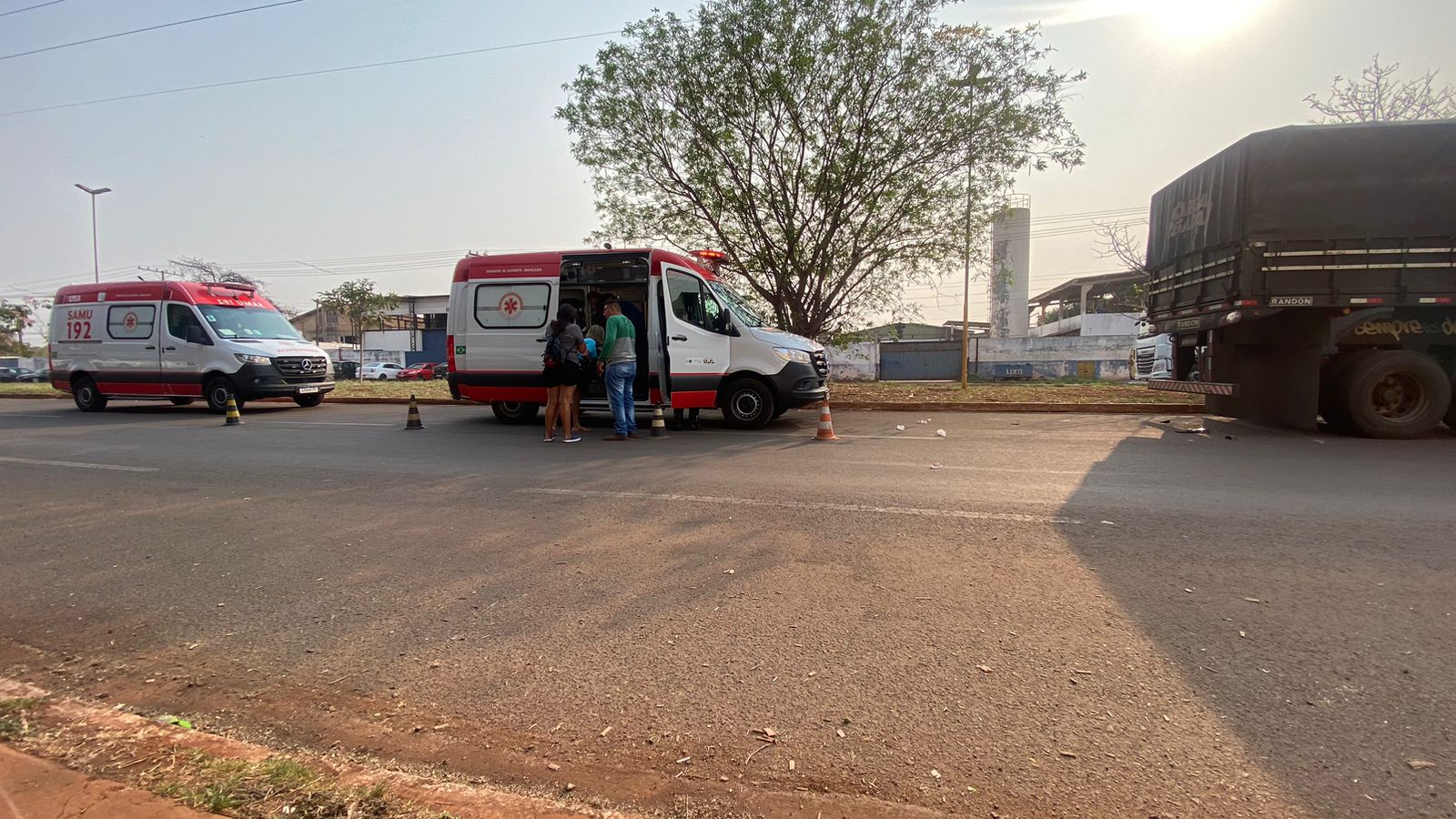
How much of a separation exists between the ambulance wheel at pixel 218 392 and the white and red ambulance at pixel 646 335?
228 inches

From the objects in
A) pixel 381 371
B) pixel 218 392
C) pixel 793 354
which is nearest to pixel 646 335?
pixel 793 354

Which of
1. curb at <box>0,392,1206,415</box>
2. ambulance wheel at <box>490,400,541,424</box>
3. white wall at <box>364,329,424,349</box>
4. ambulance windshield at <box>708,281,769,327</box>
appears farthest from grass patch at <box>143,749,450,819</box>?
white wall at <box>364,329,424,349</box>

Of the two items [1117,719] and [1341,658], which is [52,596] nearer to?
[1117,719]

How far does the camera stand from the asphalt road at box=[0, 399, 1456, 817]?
6.74 ft

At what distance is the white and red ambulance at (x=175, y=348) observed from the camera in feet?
42.8

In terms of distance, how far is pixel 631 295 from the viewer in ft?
33.8

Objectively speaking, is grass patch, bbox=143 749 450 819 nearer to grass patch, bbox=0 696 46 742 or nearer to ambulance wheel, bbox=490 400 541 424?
grass patch, bbox=0 696 46 742

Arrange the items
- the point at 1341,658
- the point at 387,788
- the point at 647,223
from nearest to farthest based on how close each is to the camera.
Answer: the point at 387,788 < the point at 1341,658 < the point at 647,223

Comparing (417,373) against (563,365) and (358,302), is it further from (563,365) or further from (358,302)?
Answer: (563,365)

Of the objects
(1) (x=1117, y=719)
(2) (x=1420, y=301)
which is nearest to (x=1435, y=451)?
(2) (x=1420, y=301)

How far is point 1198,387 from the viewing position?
9125 mm

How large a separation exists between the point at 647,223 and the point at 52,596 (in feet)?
45.6

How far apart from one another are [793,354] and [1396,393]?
754cm

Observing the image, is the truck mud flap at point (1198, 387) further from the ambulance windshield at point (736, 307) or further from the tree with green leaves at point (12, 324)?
the tree with green leaves at point (12, 324)
